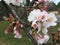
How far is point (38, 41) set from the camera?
1.32 meters

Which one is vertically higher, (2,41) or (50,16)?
(50,16)

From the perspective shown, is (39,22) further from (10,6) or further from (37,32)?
(10,6)

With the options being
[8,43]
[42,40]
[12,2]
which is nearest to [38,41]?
[42,40]

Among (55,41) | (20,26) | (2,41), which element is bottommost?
(2,41)

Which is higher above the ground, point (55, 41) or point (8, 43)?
point (55, 41)

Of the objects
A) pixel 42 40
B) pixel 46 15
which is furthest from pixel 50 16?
pixel 42 40

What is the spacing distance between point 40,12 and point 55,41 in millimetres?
196

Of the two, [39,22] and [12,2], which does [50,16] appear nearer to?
[39,22]

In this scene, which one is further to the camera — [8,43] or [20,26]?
[8,43]

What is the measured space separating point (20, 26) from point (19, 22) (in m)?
0.02

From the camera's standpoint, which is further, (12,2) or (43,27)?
(12,2)

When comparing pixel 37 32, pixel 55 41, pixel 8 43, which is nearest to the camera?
pixel 37 32

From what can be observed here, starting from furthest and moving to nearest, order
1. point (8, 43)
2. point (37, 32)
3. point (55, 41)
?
1. point (8, 43)
2. point (55, 41)
3. point (37, 32)

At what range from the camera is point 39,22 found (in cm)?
128
